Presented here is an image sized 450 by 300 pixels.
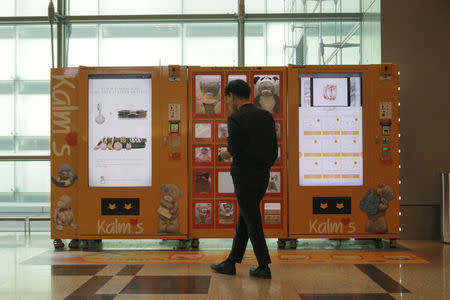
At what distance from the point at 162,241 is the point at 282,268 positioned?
6.95ft

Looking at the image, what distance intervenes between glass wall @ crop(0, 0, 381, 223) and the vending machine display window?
1.48m

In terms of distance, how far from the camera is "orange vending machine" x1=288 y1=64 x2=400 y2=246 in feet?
17.5

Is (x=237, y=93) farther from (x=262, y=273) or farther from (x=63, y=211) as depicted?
(x=63, y=211)

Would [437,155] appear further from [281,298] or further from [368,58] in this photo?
[281,298]

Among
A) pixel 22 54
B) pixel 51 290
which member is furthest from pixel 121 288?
pixel 22 54

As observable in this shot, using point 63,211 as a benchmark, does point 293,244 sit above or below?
below

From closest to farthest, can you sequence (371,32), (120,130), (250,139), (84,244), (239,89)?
(250,139) < (239,89) < (120,130) < (84,244) < (371,32)

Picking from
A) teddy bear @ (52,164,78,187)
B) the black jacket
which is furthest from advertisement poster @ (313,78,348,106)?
teddy bear @ (52,164,78,187)

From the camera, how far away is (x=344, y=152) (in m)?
5.44

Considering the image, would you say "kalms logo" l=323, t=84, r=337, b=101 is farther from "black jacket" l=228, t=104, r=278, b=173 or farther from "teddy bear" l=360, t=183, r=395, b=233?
"black jacket" l=228, t=104, r=278, b=173

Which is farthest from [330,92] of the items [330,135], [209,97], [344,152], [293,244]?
[293,244]

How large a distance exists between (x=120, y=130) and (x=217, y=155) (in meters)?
1.16

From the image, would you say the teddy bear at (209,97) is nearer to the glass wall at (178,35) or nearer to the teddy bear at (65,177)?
the glass wall at (178,35)

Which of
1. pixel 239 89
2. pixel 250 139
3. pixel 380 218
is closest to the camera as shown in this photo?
pixel 250 139
